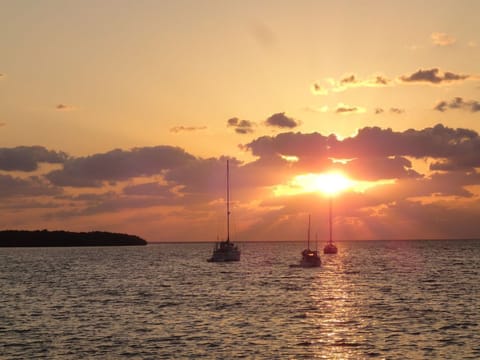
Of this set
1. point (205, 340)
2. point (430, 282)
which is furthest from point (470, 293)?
point (205, 340)

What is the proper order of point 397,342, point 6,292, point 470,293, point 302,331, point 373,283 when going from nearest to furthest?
point 397,342 → point 302,331 → point 470,293 → point 6,292 → point 373,283

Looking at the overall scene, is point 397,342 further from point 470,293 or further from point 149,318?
point 470,293

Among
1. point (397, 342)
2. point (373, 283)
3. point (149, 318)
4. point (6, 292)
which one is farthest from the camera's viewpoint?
point (373, 283)

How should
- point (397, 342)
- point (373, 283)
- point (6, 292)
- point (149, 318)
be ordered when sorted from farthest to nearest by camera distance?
point (373, 283), point (6, 292), point (149, 318), point (397, 342)

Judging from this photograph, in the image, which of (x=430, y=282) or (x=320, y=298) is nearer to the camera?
(x=320, y=298)

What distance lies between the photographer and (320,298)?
7806 cm

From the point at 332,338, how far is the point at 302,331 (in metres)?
3.79

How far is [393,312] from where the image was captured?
6431cm

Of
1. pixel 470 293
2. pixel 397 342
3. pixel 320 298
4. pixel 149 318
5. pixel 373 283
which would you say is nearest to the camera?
pixel 397 342

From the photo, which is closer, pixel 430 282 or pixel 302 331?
pixel 302 331

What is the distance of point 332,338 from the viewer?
161 feet

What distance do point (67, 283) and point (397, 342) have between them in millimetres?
70390

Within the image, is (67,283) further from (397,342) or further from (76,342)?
(397,342)

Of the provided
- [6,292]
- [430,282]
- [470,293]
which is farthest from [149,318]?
[430,282]
